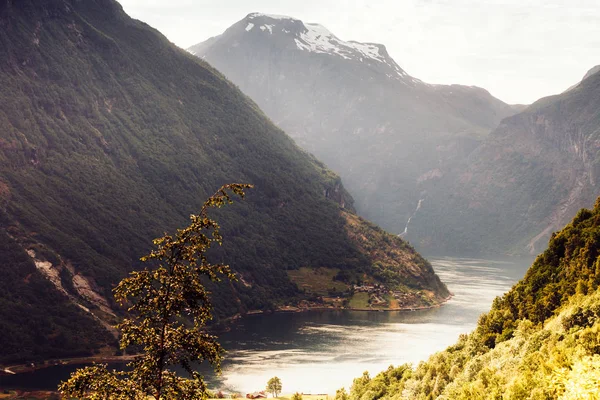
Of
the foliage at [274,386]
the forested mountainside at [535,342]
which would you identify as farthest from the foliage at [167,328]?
the foliage at [274,386]

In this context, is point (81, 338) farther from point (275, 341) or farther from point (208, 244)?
point (208, 244)

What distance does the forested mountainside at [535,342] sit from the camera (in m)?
31.9

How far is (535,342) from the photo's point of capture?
4709 centimetres

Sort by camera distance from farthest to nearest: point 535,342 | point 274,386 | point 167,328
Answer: point 274,386 → point 535,342 → point 167,328

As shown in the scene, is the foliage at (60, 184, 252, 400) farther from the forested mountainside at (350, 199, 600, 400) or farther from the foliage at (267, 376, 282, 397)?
the foliage at (267, 376, 282, 397)

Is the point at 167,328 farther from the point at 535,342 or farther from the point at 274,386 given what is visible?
the point at 274,386

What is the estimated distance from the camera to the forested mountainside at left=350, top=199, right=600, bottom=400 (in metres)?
31.9

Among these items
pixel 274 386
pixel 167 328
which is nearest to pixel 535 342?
pixel 167 328

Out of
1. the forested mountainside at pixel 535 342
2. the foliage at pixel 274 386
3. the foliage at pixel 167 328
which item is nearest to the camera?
the foliage at pixel 167 328

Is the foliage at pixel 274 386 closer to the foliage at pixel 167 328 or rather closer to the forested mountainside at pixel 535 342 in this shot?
the forested mountainside at pixel 535 342

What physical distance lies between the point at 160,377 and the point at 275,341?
17748 cm

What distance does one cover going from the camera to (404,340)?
19475 centimetres

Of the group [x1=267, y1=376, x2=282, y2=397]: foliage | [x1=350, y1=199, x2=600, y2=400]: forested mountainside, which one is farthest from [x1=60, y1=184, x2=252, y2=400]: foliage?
[x1=267, y1=376, x2=282, y2=397]: foliage

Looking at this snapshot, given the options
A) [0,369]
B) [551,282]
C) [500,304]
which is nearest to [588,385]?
[551,282]
